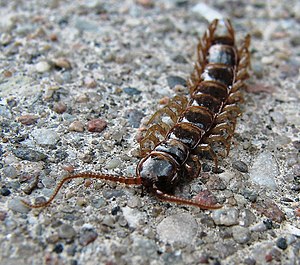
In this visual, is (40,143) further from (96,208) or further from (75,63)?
(75,63)

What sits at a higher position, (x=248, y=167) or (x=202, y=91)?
(x=202, y=91)

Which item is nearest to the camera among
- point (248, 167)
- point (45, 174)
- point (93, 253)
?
point (93, 253)

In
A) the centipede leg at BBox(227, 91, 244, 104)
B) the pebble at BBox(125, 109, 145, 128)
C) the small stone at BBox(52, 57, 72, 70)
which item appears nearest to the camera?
the pebble at BBox(125, 109, 145, 128)

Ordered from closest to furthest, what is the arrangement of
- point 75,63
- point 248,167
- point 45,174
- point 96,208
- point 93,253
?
point 93,253
point 96,208
point 45,174
point 248,167
point 75,63

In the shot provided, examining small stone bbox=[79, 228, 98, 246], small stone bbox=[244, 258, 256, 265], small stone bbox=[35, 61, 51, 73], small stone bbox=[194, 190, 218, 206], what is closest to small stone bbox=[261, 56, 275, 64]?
small stone bbox=[194, 190, 218, 206]

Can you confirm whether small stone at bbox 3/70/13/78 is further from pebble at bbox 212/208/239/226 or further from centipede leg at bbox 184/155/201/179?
pebble at bbox 212/208/239/226

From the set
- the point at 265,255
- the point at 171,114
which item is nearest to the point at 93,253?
the point at 265,255
